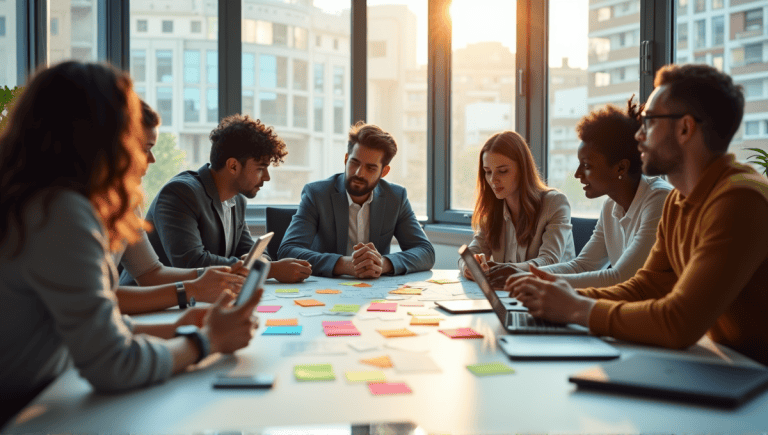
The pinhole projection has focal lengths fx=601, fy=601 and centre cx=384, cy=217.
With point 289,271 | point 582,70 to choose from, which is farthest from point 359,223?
point 582,70

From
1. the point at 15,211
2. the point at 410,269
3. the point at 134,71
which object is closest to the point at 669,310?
the point at 15,211

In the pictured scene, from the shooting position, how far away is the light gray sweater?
95cm

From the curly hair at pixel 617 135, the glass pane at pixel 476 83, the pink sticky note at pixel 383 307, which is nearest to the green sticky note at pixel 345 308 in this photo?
the pink sticky note at pixel 383 307

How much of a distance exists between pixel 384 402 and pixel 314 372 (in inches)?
8.3

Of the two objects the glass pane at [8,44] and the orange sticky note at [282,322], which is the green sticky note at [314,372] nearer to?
the orange sticky note at [282,322]

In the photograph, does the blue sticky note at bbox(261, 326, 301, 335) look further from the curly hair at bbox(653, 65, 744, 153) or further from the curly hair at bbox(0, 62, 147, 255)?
the curly hair at bbox(653, 65, 744, 153)

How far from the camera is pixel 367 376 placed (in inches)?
46.3

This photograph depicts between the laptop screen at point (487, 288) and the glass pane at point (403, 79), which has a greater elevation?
the glass pane at point (403, 79)

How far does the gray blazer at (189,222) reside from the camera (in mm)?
2646

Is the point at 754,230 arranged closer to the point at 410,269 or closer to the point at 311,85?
the point at 410,269

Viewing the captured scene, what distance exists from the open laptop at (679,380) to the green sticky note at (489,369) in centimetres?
14

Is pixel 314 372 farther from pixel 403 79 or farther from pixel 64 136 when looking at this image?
pixel 403 79

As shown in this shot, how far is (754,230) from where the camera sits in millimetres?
1289

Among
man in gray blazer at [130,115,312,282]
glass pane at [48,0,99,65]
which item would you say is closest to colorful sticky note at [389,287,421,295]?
man in gray blazer at [130,115,312,282]
